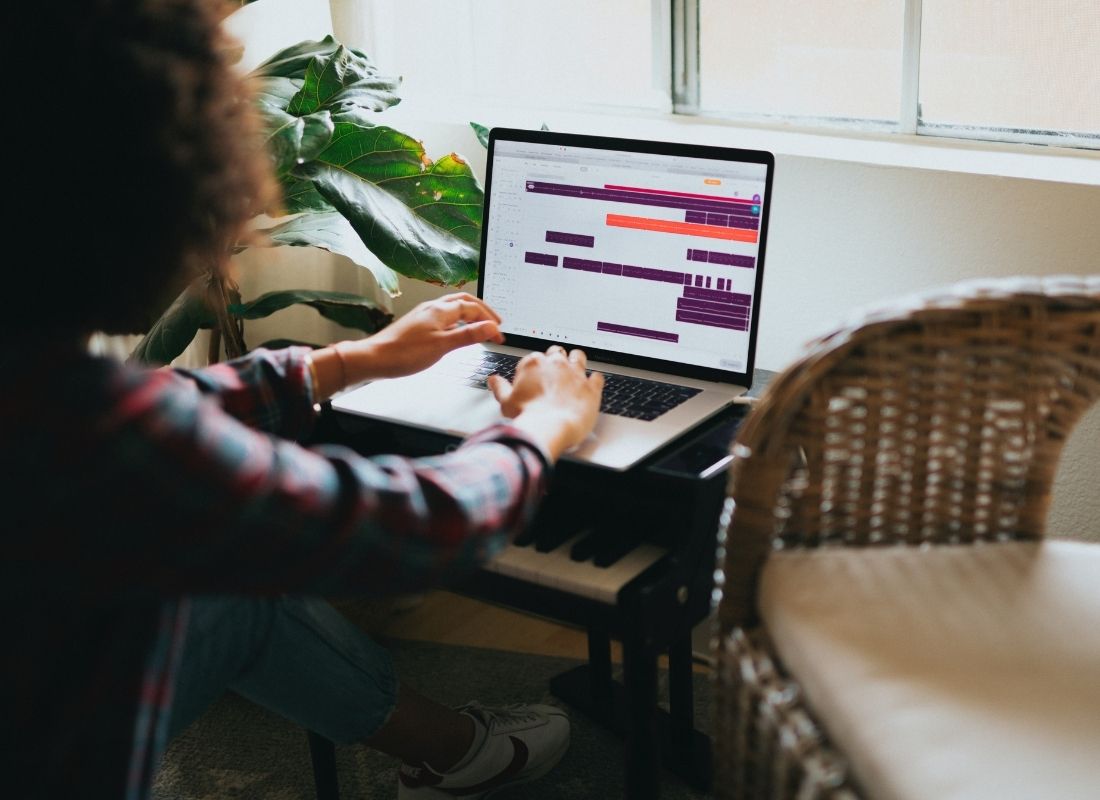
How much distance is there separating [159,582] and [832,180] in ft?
3.89

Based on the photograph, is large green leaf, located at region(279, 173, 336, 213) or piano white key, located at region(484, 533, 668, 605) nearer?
piano white key, located at region(484, 533, 668, 605)

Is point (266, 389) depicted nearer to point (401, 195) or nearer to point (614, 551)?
point (614, 551)

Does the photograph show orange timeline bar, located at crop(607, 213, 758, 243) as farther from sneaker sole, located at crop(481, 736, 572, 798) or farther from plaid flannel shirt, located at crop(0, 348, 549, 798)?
sneaker sole, located at crop(481, 736, 572, 798)

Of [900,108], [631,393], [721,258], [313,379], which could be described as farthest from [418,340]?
[900,108]

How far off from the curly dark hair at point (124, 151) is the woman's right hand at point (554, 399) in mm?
365

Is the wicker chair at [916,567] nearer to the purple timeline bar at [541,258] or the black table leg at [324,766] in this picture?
the purple timeline bar at [541,258]

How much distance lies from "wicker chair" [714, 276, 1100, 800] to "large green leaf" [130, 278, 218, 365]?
0.90 m

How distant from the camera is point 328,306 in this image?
182cm

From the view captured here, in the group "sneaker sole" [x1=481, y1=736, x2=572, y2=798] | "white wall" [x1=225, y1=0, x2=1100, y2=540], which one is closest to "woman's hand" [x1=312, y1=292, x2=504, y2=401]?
"white wall" [x1=225, y1=0, x2=1100, y2=540]

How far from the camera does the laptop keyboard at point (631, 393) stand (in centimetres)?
128

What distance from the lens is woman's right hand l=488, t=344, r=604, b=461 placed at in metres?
1.03

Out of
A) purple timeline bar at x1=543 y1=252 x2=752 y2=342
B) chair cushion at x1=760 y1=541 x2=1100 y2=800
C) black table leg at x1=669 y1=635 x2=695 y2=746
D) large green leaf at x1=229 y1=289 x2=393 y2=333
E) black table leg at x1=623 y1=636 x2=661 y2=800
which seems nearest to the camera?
chair cushion at x1=760 y1=541 x2=1100 y2=800

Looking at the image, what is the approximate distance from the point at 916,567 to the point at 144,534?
68 centimetres

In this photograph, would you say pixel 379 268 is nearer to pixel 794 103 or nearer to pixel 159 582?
pixel 794 103
